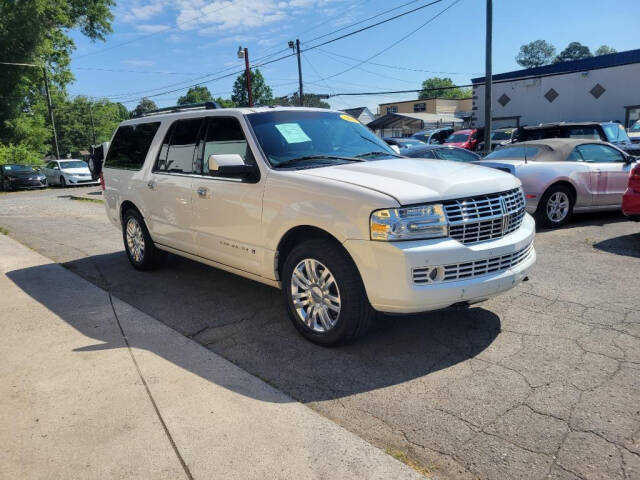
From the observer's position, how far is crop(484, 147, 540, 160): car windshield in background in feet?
27.9

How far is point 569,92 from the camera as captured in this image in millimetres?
27109

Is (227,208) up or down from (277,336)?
up

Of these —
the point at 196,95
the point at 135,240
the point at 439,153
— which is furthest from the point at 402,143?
the point at 196,95

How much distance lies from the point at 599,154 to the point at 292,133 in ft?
21.3

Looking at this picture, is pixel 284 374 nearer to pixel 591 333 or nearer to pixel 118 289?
pixel 591 333

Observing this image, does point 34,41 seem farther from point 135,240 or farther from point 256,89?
point 256,89

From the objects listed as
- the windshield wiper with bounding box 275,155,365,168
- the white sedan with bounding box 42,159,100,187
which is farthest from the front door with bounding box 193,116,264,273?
the white sedan with bounding box 42,159,100,187

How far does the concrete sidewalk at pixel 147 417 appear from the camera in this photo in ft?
8.11

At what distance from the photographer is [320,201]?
363cm

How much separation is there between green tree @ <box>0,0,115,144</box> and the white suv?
123 ft

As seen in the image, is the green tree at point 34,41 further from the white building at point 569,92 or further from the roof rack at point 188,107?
the roof rack at point 188,107

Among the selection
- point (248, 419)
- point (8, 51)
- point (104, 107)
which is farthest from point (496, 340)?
point (104, 107)

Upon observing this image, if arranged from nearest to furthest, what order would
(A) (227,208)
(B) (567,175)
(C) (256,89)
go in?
(A) (227,208)
(B) (567,175)
(C) (256,89)

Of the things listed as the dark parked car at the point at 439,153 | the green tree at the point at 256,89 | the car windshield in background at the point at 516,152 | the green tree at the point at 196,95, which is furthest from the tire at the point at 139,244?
the green tree at the point at 196,95
